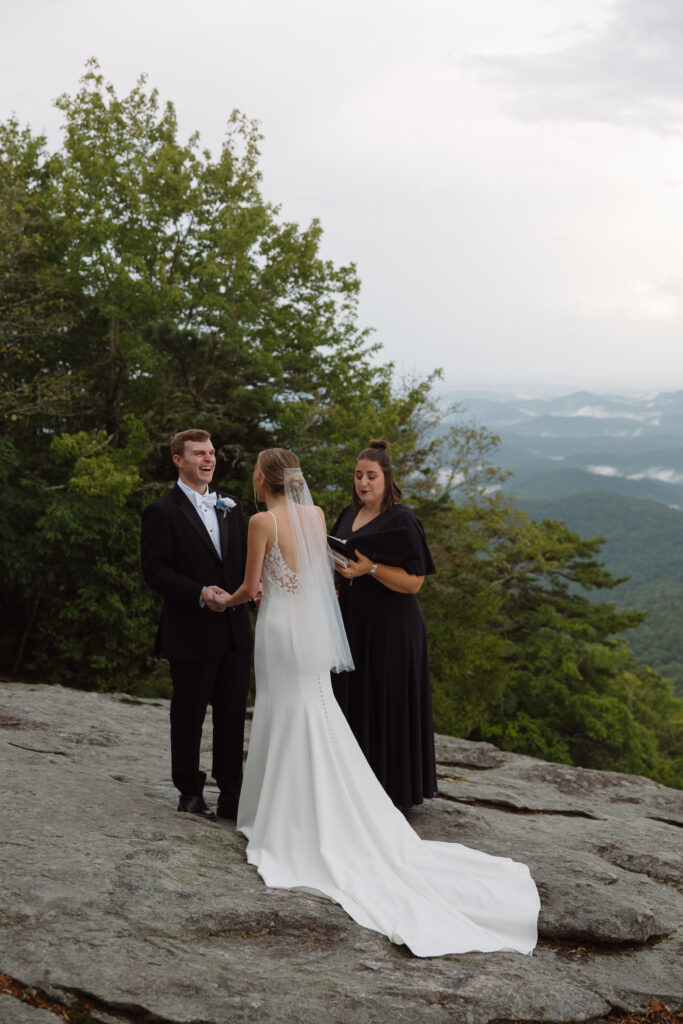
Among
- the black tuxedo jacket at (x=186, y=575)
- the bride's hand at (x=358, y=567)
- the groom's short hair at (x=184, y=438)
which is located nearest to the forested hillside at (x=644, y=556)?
the bride's hand at (x=358, y=567)

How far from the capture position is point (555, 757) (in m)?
31.9

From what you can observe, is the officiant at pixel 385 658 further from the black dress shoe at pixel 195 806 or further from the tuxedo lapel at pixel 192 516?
the black dress shoe at pixel 195 806

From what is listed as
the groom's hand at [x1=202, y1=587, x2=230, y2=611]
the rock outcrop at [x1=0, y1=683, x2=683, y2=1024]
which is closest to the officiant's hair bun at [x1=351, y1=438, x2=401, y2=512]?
the groom's hand at [x1=202, y1=587, x2=230, y2=611]

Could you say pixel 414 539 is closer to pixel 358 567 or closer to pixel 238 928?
pixel 358 567

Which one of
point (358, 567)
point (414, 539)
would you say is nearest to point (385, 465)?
point (414, 539)

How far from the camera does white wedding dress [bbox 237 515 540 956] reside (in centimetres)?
482

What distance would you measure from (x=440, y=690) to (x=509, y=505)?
11350mm

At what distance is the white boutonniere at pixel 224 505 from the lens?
5918 millimetres

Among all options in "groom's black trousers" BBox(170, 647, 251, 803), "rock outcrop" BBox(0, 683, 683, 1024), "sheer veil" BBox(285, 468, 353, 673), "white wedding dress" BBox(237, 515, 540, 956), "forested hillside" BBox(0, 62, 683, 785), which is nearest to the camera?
"rock outcrop" BBox(0, 683, 683, 1024)

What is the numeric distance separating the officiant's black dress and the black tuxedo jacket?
3.12 ft

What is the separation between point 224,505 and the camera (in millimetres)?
5941

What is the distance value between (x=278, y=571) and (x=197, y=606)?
0.59 meters

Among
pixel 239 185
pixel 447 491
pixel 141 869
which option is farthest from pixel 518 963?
pixel 447 491

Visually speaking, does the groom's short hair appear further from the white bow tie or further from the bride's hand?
the bride's hand
